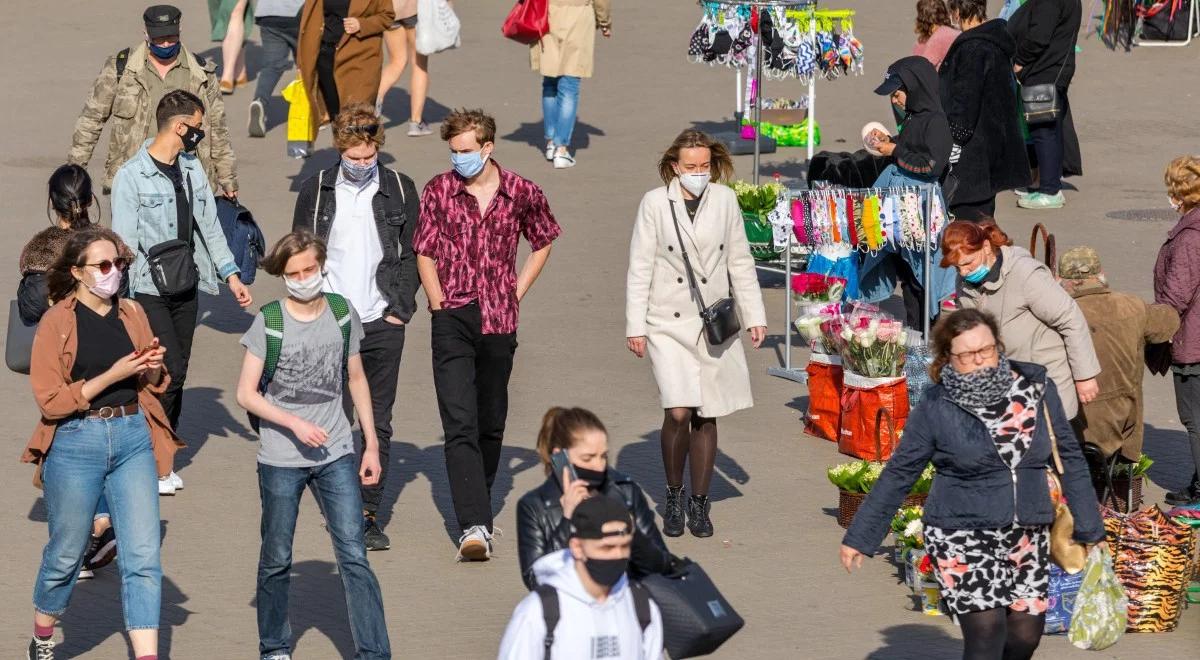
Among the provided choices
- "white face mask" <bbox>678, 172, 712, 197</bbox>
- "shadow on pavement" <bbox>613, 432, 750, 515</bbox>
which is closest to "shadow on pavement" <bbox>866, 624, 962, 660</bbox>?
"shadow on pavement" <bbox>613, 432, 750, 515</bbox>

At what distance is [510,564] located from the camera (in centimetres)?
879

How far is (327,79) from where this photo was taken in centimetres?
1616

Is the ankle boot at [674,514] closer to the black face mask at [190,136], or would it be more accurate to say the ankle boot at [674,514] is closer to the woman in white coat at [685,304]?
the woman in white coat at [685,304]

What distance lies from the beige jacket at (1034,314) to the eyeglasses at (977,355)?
1539 mm

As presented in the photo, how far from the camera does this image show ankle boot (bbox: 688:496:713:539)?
9148 mm

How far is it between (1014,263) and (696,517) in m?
2.08

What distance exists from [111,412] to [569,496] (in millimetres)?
2403

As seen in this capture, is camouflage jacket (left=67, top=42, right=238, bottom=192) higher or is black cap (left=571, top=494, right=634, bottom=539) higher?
camouflage jacket (left=67, top=42, right=238, bottom=192)

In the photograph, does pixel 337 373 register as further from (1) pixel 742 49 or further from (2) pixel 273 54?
(2) pixel 273 54

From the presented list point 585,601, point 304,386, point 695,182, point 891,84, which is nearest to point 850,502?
point 695,182

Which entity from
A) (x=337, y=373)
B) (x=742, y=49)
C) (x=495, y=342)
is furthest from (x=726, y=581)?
(x=742, y=49)

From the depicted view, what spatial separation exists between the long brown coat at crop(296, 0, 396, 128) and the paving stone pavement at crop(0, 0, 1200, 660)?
0.95 metres

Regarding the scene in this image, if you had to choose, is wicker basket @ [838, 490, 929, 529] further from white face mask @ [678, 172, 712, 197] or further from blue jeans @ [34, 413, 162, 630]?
blue jeans @ [34, 413, 162, 630]

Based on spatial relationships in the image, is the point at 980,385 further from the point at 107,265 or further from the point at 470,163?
the point at 107,265
